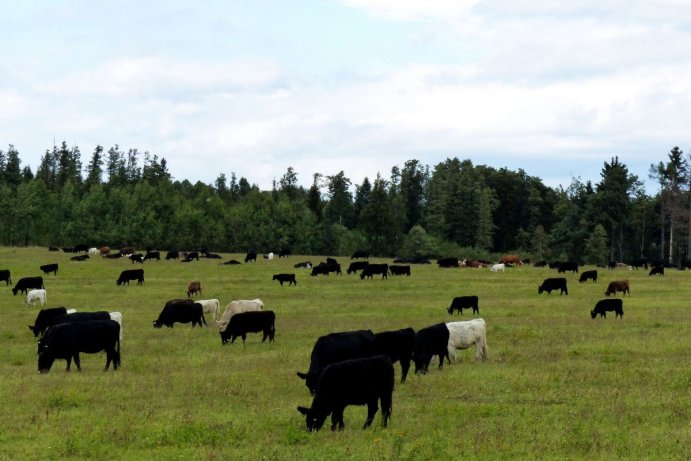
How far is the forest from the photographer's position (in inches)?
4707

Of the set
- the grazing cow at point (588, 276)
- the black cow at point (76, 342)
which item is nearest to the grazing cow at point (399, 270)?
the grazing cow at point (588, 276)

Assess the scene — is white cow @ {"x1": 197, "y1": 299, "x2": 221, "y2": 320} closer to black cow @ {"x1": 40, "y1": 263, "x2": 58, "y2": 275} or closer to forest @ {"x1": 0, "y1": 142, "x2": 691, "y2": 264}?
black cow @ {"x1": 40, "y1": 263, "x2": 58, "y2": 275}

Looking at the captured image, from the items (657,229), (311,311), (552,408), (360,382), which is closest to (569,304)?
(311,311)

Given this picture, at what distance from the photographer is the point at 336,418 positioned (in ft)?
52.2

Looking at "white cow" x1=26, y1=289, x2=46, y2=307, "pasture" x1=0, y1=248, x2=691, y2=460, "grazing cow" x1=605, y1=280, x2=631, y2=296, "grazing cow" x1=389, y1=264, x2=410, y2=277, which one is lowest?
"pasture" x1=0, y1=248, x2=691, y2=460

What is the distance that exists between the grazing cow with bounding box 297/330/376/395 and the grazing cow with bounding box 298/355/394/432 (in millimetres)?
4560

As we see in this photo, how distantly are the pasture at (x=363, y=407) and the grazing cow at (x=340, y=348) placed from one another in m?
0.82

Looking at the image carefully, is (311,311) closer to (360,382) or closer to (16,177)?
(360,382)

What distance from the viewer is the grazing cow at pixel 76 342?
24.1m

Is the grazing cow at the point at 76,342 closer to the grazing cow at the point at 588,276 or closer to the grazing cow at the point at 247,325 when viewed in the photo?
the grazing cow at the point at 247,325

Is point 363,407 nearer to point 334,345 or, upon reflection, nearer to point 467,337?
point 334,345

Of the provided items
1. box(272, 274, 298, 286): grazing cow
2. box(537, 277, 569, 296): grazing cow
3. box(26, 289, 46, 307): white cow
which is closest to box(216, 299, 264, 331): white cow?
box(26, 289, 46, 307): white cow

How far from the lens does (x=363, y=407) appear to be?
1838 centimetres

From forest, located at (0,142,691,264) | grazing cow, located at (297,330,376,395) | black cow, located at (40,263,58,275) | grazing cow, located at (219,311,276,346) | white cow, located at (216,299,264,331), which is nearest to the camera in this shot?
grazing cow, located at (297,330,376,395)
